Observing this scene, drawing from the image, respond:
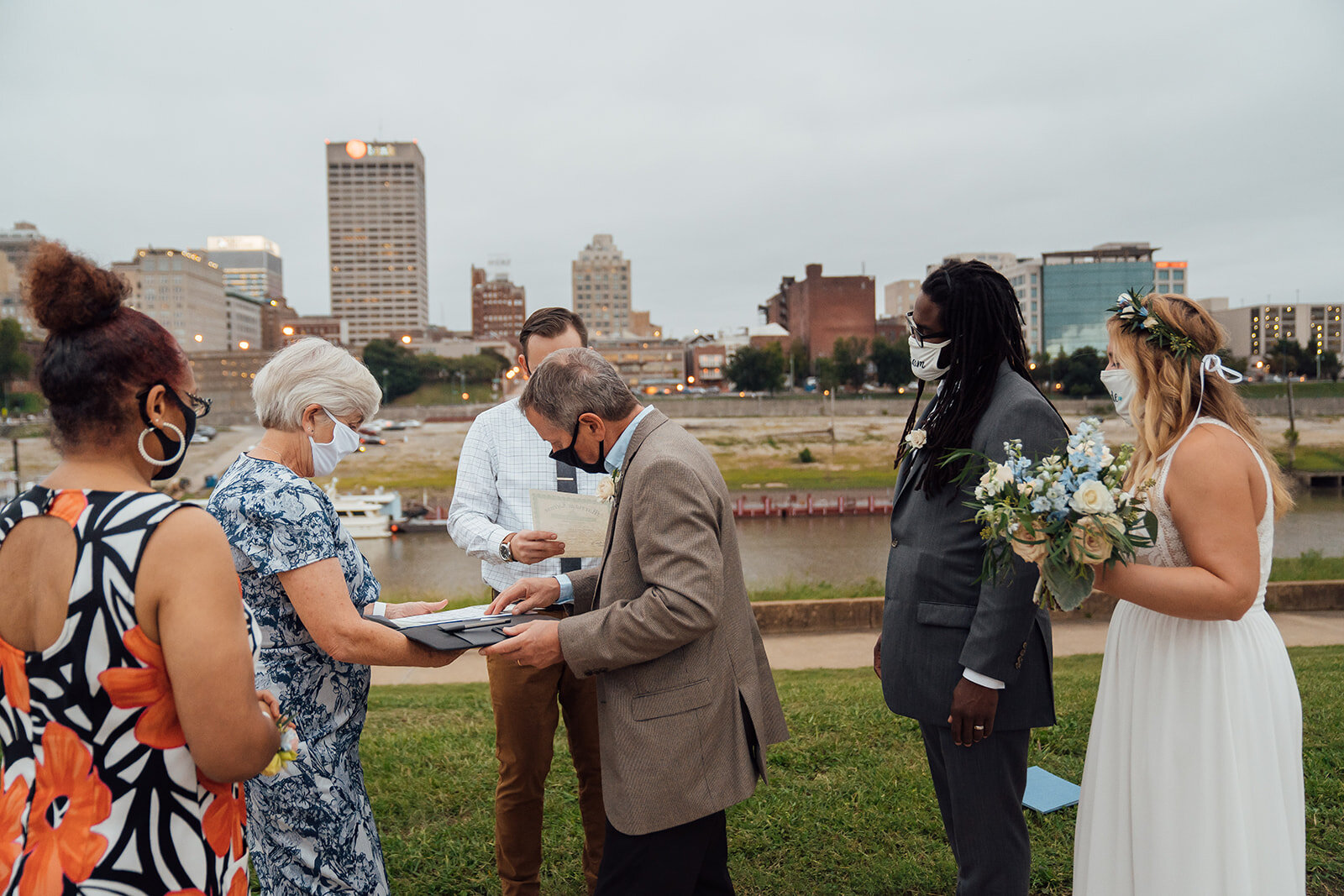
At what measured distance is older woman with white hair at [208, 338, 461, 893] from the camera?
1.98m

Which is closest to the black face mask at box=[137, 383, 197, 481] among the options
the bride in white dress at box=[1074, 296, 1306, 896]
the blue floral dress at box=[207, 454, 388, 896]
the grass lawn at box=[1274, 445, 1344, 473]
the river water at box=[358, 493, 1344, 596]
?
the blue floral dress at box=[207, 454, 388, 896]

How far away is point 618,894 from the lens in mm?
2113

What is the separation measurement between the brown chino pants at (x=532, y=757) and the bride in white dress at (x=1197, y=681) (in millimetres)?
1679

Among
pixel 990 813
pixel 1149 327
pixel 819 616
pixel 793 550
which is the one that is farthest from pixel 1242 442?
pixel 793 550

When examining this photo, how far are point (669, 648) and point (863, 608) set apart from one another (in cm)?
706

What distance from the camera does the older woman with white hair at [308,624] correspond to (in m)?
1.98

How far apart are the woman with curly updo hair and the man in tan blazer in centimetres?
78

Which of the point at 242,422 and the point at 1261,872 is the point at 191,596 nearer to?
the point at 1261,872

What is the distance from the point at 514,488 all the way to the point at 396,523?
84.2ft

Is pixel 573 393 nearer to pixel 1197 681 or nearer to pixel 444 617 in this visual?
pixel 444 617

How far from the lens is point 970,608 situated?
7.38 ft

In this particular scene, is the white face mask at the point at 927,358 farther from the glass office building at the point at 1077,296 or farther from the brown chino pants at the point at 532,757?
the glass office building at the point at 1077,296

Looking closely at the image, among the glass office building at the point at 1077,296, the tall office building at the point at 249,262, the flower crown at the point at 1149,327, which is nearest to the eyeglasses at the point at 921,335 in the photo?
the flower crown at the point at 1149,327

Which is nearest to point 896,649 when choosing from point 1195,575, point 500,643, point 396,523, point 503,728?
point 1195,575
